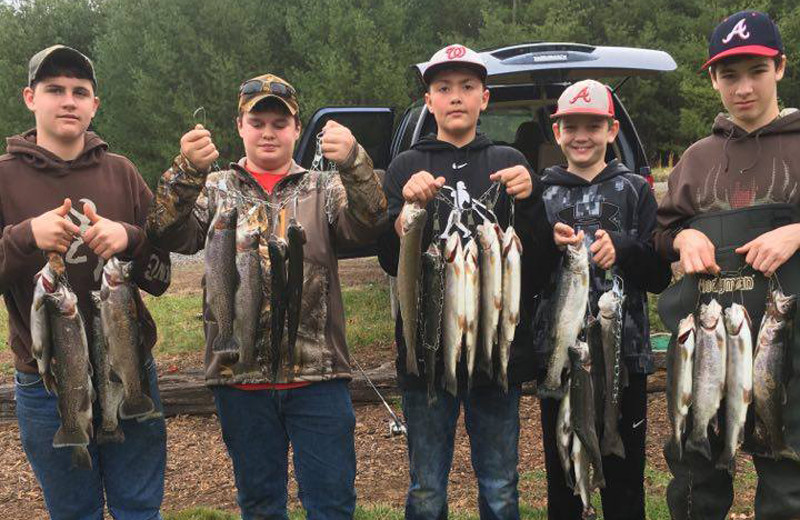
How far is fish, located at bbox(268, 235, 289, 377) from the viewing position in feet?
10.5

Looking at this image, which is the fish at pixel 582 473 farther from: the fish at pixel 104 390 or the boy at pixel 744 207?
the fish at pixel 104 390

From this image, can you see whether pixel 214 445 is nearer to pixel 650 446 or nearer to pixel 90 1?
pixel 650 446

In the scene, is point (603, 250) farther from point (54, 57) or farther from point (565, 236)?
point (54, 57)

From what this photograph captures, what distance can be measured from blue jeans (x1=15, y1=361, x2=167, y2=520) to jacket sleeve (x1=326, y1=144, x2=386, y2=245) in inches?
46.5

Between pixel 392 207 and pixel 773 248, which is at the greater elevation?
pixel 392 207

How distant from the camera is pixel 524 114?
331 inches

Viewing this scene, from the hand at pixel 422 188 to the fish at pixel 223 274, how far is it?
782 mm

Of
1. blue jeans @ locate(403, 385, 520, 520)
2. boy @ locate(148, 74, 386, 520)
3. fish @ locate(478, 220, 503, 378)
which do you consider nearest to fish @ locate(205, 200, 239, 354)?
boy @ locate(148, 74, 386, 520)

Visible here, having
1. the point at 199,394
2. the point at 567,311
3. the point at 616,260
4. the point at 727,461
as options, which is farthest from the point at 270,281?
the point at 199,394

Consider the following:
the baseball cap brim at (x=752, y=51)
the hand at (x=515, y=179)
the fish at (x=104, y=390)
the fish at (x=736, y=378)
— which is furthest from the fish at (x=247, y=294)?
the baseball cap brim at (x=752, y=51)

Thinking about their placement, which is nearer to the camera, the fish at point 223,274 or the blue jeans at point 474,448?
the fish at point 223,274

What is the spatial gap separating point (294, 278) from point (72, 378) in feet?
3.38

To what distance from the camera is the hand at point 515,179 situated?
11.0 ft

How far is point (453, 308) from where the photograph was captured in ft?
10.9
